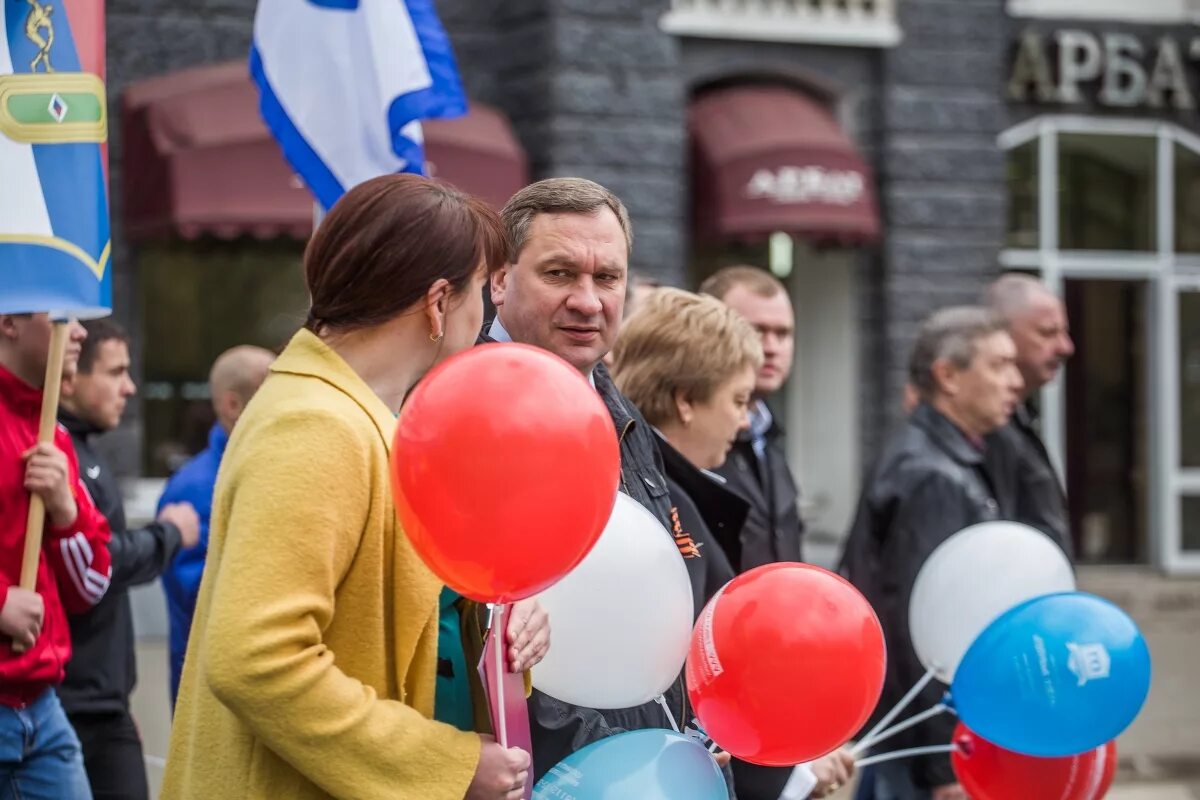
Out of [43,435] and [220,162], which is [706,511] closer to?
[43,435]

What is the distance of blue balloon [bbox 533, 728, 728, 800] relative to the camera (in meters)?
2.54

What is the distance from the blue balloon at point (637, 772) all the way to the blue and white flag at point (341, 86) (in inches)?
110

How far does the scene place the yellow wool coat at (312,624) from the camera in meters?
2.08

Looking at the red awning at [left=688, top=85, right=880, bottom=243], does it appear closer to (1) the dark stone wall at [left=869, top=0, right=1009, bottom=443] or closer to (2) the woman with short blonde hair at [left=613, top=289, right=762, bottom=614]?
(1) the dark stone wall at [left=869, top=0, right=1009, bottom=443]

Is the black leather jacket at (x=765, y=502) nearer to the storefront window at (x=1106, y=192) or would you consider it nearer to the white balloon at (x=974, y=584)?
the white balloon at (x=974, y=584)

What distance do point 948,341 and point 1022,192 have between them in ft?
22.8

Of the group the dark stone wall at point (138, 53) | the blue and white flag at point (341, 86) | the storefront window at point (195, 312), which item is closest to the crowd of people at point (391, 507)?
the blue and white flag at point (341, 86)

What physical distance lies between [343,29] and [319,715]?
345 centimetres

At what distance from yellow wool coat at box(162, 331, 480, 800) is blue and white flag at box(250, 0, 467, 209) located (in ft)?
9.40

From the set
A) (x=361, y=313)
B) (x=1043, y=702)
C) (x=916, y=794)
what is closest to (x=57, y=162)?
(x=361, y=313)

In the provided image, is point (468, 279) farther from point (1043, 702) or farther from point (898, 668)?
point (898, 668)

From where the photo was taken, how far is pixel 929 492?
4492 mm

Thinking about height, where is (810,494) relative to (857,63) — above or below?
below

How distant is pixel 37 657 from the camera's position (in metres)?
3.40
